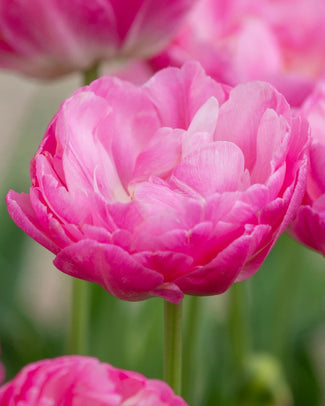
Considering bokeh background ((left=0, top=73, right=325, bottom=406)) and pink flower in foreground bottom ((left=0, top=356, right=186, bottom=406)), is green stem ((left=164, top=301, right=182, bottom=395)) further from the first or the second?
bokeh background ((left=0, top=73, right=325, bottom=406))

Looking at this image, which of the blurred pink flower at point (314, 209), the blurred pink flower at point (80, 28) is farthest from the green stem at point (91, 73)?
the blurred pink flower at point (314, 209)

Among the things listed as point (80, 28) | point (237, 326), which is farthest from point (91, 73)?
point (237, 326)

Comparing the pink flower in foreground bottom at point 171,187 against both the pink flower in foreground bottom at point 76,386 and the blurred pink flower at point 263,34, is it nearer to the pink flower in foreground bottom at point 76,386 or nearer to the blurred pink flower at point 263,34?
the pink flower in foreground bottom at point 76,386

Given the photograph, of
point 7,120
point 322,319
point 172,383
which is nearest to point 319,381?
point 322,319

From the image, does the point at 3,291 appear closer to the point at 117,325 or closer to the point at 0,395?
the point at 117,325

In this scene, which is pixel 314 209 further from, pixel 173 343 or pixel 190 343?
pixel 190 343

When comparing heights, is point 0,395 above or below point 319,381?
above
